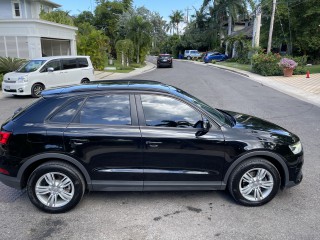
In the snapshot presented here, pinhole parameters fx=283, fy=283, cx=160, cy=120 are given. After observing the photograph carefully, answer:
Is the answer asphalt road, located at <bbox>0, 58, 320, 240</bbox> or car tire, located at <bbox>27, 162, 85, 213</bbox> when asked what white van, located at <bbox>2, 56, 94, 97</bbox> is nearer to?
asphalt road, located at <bbox>0, 58, 320, 240</bbox>

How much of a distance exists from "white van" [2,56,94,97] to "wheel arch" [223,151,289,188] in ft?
32.5

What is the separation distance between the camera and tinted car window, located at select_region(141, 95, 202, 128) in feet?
11.7

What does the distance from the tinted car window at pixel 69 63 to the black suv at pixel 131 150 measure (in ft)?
33.3

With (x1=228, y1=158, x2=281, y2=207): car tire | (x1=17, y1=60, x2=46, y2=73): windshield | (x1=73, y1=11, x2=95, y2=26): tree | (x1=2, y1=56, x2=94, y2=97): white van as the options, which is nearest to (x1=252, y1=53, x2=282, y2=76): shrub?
(x1=2, y1=56, x2=94, y2=97): white van

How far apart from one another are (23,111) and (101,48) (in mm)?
22688

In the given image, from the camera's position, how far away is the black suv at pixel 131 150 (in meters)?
3.46

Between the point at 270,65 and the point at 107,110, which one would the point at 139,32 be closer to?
the point at 270,65

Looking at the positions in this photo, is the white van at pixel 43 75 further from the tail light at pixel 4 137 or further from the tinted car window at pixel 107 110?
the tinted car window at pixel 107 110

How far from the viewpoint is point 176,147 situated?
350 centimetres

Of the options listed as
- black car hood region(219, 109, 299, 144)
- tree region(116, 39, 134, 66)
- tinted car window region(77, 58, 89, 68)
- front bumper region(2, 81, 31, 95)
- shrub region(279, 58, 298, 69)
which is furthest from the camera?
tree region(116, 39, 134, 66)

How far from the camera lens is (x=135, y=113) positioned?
3.54 meters

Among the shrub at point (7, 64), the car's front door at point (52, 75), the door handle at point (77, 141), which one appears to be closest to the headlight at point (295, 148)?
the door handle at point (77, 141)

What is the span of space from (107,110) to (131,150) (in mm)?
596

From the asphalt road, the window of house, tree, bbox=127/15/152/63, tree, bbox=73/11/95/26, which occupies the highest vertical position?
tree, bbox=73/11/95/26
